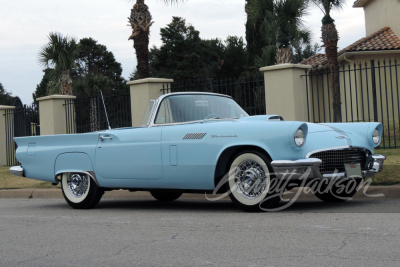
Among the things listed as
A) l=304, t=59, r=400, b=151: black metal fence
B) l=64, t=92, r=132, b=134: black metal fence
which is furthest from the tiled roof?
l=64, t=92, r=132, b=134: black metal fence

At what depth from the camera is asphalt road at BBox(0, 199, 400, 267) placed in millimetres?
4137

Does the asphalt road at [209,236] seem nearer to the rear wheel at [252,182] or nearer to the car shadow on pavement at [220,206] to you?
the car shadow on pavement at [220,206]

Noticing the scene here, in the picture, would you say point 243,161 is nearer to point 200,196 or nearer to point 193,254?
point 193,254

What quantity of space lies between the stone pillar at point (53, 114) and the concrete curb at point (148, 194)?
5.52 metres

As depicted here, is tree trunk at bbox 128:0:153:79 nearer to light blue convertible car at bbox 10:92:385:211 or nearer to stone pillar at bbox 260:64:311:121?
stone pillar at bbox 260:64:311:121

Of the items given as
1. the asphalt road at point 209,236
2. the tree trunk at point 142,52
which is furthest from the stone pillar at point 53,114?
the asphalt road at point 209,236

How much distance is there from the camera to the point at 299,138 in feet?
19.9

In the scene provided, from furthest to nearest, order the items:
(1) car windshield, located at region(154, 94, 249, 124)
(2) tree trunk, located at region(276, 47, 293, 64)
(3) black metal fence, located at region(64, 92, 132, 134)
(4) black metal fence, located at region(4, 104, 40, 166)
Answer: (2) tree trunk, located at region(276, 47, 293, 64) → (4) black metal fence, located at region(4, 104, 40, 166) → (3) black metal fence, located at region(64, 92, 132, 134) → (1) car windshield, located at region(154, 94, 249, 124)

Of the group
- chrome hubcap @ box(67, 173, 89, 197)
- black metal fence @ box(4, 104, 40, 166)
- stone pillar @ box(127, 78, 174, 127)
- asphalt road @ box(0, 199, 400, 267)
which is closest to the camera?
asphalt road @ box(0, 199, 400, 267)

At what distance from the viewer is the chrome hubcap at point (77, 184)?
777 cm

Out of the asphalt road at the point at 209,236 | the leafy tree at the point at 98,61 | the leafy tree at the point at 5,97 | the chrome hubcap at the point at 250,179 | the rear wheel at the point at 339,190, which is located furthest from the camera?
the leafy tree at the point at 5,97

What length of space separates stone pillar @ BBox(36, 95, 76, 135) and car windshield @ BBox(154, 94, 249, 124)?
995 centimetres

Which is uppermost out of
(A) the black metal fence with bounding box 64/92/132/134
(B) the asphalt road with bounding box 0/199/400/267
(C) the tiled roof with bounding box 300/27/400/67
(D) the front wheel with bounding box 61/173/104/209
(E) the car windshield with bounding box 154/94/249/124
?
(C) the tiled roof with bounding box 300/27/400/67

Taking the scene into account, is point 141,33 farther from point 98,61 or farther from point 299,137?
point 98,61
